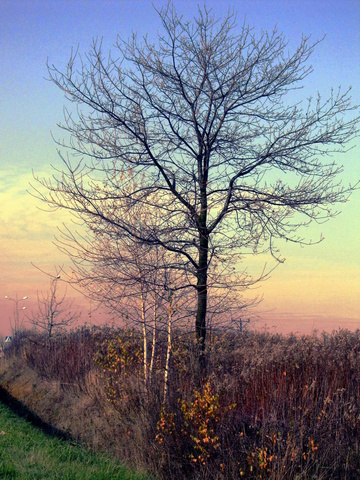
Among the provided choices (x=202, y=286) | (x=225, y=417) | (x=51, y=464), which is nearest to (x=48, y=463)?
(x=51, y=464)

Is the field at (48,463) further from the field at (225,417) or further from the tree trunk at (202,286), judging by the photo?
the tree trunk at (202,286)

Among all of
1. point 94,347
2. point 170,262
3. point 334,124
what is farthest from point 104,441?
point 334,124

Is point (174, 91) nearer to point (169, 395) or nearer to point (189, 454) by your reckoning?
point (169, 395)

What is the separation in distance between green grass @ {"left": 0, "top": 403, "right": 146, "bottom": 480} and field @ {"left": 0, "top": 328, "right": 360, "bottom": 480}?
0.06m

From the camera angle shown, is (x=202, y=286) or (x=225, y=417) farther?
(x=202, y=286)

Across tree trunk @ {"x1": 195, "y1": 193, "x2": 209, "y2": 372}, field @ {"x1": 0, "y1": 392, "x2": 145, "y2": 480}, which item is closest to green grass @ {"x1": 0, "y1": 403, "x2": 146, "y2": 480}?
field @ {"x1": 0, "y1": 392, "x2": 145, "y2": 480}

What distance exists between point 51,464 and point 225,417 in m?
2.32

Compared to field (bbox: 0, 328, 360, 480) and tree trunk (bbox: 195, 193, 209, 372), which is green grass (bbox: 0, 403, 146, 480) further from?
tree trunk (bbox: 195, 193, 209, 372)

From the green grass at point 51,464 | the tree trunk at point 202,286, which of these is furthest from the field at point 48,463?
the tree trunk at point 202,286

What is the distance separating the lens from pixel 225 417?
6.59m

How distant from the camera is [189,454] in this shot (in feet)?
21.2

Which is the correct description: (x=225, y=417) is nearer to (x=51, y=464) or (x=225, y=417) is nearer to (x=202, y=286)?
(x=51, y=464)

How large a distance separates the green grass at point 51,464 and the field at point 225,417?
0.21 ft

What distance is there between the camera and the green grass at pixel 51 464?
231 inches
